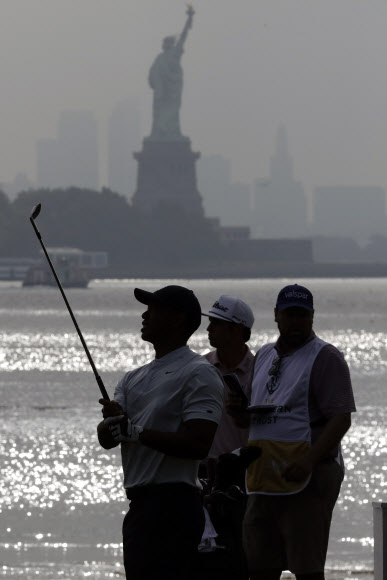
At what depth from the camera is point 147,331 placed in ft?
15.4

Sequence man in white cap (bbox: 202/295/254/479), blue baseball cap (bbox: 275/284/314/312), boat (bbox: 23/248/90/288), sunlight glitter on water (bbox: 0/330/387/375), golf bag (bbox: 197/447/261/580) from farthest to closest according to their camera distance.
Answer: boat (bbox: 23/248/90/288), sunlight glitter on water (bbox: 0/330/387/375), man in white cap (bbox: 202/295/254/479), blue baseball cap (bbox: 275/284/314/312), golf bag (bbox: 197/447/261/580)

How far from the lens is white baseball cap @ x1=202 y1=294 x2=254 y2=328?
588 centimetres

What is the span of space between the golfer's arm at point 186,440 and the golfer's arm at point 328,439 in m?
0.83

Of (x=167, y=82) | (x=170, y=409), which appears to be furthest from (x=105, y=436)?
(x=167, y=82)

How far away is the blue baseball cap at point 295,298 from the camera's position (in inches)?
214

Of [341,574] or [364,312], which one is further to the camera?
[364,312]

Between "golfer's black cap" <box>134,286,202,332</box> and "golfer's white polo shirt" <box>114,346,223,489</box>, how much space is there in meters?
0.14

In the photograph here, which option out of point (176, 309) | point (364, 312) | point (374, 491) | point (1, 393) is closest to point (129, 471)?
point (176, 309)

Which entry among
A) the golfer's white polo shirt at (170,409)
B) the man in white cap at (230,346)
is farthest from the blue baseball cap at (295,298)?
the golfer's white polo shirt at (170,409)

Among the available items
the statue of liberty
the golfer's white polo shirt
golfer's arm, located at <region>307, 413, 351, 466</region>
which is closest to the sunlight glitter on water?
golfer's arm, located at <region>307, 413, 351, 466</region>

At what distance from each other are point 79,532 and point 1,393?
2254 cm

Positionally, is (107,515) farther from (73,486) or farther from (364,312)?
(364,312)

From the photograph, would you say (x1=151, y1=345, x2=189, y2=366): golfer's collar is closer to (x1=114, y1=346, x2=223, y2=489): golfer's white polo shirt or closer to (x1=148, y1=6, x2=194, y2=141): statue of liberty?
(x1=114, y1=346, x2=223, y2=489): golfer's white polo shirt

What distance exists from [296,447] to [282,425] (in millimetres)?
91
